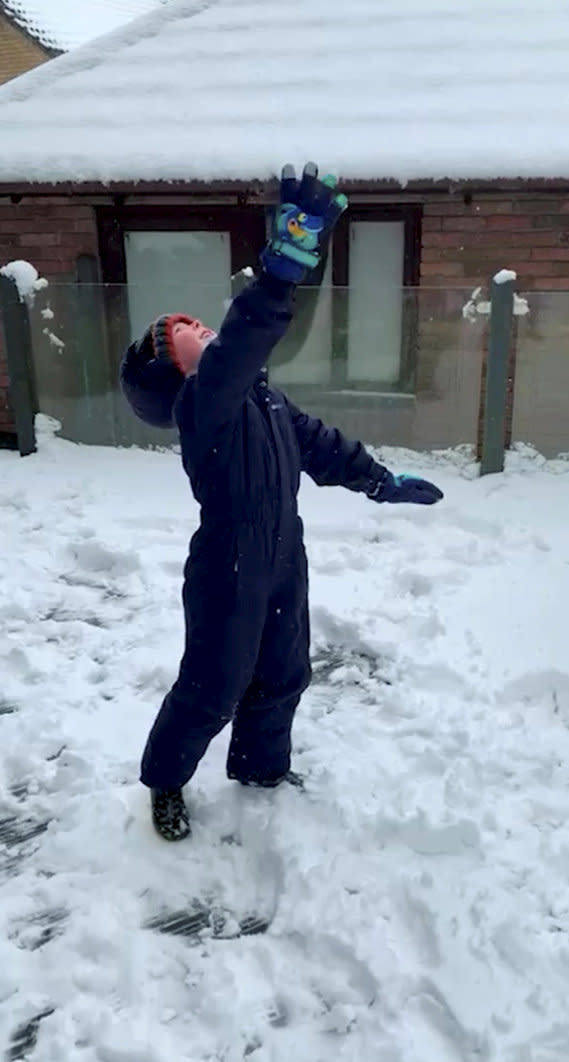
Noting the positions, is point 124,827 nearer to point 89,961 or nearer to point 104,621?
point 89,961

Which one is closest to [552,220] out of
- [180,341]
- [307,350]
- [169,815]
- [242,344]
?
[307,350]

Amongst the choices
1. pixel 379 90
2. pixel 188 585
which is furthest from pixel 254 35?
pixel 188 585

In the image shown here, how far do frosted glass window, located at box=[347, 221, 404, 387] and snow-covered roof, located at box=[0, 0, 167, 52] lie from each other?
18.4 metres

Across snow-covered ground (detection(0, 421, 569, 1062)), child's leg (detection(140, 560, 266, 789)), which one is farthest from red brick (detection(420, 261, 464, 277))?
child's leg (detection(140, 560, 266, 789))

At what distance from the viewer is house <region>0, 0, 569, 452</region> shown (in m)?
6.30

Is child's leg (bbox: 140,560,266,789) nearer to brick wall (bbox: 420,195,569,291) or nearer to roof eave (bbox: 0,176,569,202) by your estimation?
roof eave (bbox: 0,176,569,202)

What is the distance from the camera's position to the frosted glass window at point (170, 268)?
699 cm

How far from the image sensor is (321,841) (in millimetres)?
2635

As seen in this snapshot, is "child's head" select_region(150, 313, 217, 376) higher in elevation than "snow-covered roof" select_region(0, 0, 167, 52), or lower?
lower

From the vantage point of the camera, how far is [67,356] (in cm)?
693

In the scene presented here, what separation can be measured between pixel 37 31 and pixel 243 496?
82.6 feet

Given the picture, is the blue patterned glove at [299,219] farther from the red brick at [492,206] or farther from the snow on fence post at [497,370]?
the red brick at [492,206]

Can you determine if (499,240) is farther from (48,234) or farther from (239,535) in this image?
(239,535)

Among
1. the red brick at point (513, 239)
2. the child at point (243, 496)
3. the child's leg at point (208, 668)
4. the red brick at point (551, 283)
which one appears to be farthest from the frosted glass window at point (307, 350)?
the child's leg at point (208, 668)
